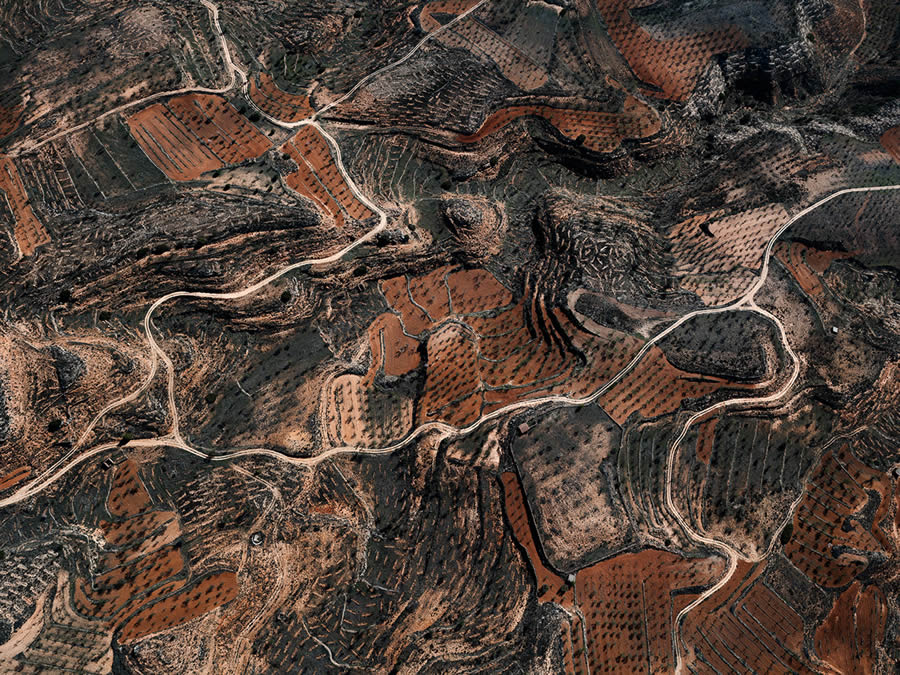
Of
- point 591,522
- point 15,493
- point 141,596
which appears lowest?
point 591,522

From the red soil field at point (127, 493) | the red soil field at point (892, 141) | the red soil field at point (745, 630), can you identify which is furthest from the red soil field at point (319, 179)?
the red soil field at point (892, 141)

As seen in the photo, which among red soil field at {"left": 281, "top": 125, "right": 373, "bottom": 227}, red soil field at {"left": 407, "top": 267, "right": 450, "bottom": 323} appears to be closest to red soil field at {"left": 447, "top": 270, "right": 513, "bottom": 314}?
red soil field at {"left": 407, "top": 267, "right": 450, "bottom": 323}

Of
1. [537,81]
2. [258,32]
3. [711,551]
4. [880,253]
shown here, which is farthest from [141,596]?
[880,253]

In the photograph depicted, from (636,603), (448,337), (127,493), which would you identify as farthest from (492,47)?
(636,603)

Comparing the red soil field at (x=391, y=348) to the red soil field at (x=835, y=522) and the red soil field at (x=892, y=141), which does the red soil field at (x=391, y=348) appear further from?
the red soil field at (x=892, y=141)

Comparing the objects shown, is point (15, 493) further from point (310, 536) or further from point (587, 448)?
point (587, 448)

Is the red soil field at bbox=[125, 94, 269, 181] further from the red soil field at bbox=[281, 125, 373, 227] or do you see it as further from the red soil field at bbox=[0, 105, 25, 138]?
the red soil field at bbox=[0, 105, 25, 138]
